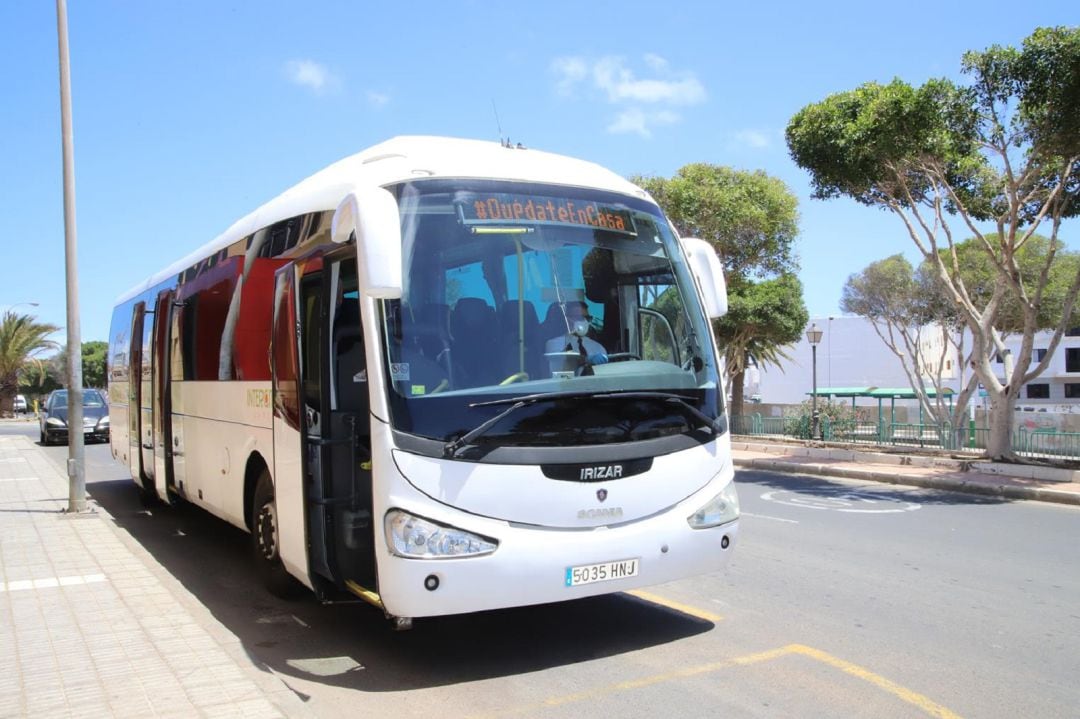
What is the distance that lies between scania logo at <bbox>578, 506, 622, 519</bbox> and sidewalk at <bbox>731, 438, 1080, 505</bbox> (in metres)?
11.7

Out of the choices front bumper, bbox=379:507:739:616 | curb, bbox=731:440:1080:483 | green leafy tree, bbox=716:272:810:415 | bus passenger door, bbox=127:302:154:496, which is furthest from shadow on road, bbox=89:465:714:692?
green leafy tree, bbox=716:272:810:415

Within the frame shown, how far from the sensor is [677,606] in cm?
655

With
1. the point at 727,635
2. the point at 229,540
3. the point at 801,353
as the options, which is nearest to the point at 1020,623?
the point at 727,635

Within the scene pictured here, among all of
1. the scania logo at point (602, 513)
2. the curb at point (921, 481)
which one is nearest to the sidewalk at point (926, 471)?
the curb at point (921, 481)

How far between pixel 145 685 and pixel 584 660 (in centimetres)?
254

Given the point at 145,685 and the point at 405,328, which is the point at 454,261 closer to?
the point at 405,328

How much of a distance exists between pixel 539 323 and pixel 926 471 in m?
14.7

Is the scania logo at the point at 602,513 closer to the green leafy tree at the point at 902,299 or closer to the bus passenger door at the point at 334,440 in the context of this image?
the bus passenger door at the point at 334,440

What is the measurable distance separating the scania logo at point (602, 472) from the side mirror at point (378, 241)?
1.49m

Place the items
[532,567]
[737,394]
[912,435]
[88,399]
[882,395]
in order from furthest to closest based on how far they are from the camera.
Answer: [882,395]
[737,394]
[88,399]
[912,435]
[532,567]

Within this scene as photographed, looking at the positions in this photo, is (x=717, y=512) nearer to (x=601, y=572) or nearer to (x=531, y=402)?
(x=601, y=572)

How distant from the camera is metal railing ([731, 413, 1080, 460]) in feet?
57.5

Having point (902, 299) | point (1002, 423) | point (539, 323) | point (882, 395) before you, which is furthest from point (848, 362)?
point (539, 323)

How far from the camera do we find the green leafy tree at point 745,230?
29.2 meters
